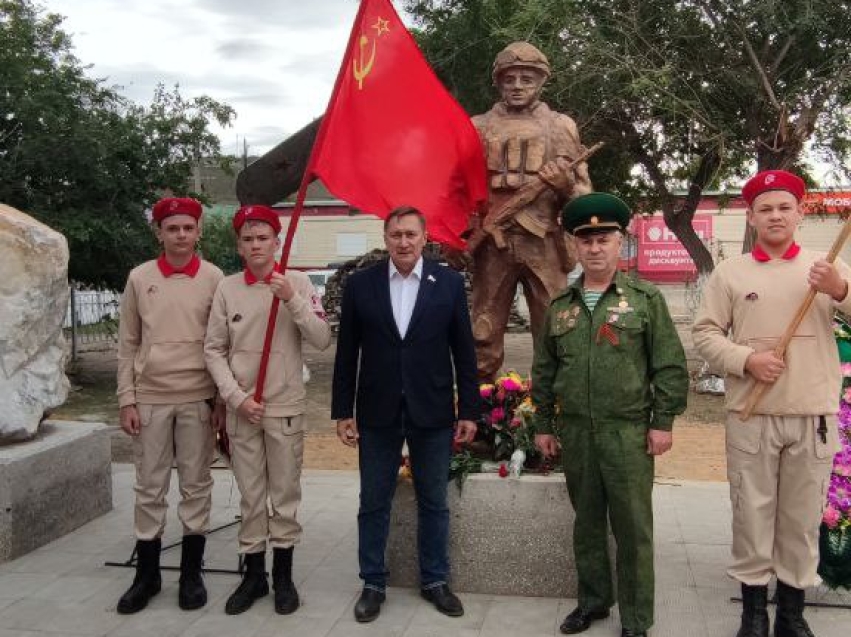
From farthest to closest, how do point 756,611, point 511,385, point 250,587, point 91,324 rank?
point 91,324, point 511,385, point 250,587, point 756,611

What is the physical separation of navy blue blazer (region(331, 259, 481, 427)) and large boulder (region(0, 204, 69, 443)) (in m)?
2.19

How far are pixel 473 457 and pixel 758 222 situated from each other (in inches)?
70.5

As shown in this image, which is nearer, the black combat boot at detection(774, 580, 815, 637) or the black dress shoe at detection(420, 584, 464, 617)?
the black combat boot at detection(774, 580, 815, 637)

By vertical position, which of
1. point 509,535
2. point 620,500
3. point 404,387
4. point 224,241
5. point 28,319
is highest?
point 224,241

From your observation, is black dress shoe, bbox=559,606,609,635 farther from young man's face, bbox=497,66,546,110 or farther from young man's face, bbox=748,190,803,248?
young man's face, bbox=497,66,546,110

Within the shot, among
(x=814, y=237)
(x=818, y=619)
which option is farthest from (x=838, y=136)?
(x=814, y=237)

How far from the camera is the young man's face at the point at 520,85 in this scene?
4.71 meters

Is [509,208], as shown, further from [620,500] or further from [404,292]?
[620,500]

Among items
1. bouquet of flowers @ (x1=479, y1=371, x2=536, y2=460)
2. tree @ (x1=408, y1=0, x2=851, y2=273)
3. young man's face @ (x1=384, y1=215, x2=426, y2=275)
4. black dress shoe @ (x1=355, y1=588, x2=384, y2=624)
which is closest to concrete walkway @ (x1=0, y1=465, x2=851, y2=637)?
black dress shoe @ (x1=355, y1=588, x2=384, y2=624)

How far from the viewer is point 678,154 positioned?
1196 centimetres

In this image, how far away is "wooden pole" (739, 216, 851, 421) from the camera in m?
3.28

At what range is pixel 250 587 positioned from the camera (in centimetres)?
399

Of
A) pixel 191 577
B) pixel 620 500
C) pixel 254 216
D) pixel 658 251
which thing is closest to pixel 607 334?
pixel 620 500

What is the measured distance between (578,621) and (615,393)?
1.03 m
